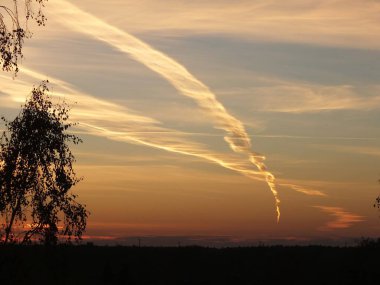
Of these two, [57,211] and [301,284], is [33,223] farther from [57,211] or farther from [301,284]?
[301,284]

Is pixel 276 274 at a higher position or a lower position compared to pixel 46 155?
lower

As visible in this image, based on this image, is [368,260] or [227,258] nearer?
[368,260]

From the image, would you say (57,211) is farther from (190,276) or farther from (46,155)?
(190,276)

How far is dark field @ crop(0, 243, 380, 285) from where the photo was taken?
3031 inches

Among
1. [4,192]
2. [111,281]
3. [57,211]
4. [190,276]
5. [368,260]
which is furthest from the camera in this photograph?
[190,276]

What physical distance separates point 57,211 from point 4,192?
4.09 m

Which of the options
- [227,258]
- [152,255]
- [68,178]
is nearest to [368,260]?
[227,258]

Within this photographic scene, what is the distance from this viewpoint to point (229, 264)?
84.2m

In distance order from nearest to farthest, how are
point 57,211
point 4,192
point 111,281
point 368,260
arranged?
1. point 4,192
2. point 57,211
3. point 111,281
4. point 368,260

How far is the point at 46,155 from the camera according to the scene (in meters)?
44.1

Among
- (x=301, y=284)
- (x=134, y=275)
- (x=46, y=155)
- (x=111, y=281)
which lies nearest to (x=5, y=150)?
(x=46, y=155)

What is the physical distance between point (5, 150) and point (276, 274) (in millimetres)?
45237

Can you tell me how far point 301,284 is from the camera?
77.5 meters

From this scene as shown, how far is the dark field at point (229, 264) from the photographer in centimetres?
7700
